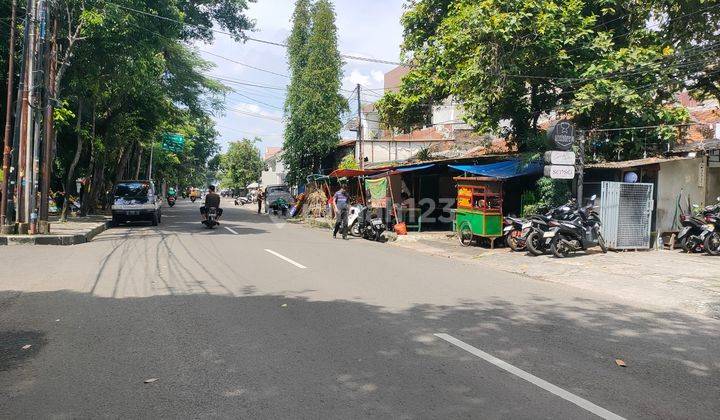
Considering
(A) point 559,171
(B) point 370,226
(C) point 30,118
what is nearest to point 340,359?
(A) point 559,171

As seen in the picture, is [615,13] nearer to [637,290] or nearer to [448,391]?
[637,290]

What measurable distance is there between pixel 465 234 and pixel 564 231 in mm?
3859

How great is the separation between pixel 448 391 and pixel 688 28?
56.3 feet

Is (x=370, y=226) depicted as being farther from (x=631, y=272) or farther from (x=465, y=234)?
(x=631, y=272)

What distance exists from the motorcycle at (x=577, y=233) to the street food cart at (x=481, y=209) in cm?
246

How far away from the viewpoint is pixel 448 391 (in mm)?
4105

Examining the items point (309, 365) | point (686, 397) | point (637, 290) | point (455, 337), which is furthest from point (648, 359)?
point (637, 290)

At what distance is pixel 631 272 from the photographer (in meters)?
11.2

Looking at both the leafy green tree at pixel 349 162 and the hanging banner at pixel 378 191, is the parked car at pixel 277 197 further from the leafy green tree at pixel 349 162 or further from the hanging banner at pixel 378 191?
the hanging banner at pixel 378 191

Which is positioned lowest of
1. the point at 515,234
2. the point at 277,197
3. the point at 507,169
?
the point at 515,234

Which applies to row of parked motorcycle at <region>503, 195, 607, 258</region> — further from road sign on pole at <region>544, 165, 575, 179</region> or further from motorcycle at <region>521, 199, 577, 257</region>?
road sign on pole at <region>544, 165, 575, 179</region>

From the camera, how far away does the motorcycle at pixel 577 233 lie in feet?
42.4

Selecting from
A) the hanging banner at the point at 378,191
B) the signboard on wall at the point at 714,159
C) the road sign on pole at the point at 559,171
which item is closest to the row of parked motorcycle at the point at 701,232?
the signboard on wall at the point at 714,159

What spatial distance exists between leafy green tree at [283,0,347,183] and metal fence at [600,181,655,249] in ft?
74.3
